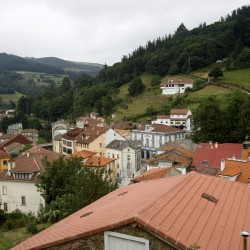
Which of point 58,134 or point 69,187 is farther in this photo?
point 58,134

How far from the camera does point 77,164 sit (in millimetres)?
24766

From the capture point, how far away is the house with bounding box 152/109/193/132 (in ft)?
252

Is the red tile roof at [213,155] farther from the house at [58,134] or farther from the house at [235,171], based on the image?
the house at [58,134]

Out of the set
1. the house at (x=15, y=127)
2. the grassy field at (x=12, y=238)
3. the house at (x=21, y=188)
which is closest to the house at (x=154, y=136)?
the house at (x=21, y=188)

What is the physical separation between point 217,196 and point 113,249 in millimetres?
Answer: 4343

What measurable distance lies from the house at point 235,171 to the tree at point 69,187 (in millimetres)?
9723

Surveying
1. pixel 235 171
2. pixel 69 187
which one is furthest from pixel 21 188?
pixel 235 171

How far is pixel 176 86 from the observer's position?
3957 inches

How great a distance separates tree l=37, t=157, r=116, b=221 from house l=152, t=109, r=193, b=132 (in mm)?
55518

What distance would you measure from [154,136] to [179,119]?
1352cm

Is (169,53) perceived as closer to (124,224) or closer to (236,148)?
(236,148)

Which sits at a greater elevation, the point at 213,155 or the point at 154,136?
the point at 213,155

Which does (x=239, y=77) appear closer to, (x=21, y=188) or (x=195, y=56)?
(x=195, y=56)

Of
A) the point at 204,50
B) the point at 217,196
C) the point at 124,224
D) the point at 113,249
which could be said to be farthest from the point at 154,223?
the point at 204,50
